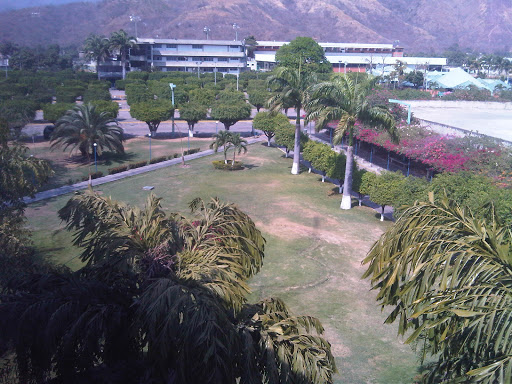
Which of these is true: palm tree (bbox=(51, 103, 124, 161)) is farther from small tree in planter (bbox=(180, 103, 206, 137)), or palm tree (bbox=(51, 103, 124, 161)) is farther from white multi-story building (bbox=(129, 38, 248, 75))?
white multi-story building (bbox=(129, 38, 248, 75))

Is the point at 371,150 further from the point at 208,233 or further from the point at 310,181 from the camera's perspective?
the point at 208,233

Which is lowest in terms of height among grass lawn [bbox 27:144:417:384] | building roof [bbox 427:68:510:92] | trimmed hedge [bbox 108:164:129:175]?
grass lawn [bbox 27:144:417:384]

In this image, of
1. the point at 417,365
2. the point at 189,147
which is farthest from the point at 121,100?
the point at 417,365

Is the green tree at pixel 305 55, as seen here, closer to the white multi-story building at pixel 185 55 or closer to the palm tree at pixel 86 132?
the white multi-story building at pixel 185 55

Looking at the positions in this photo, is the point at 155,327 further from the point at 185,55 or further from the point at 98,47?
the point at 185,55

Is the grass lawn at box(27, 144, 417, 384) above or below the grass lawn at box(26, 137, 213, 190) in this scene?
below

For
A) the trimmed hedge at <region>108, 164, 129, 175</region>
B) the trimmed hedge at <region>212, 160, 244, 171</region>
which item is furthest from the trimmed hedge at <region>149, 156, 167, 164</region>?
the trimmed hedge at <region>212, 160, 244, 171</region>

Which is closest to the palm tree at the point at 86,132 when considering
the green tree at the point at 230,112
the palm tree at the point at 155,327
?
the green tree at the point at 230,112
